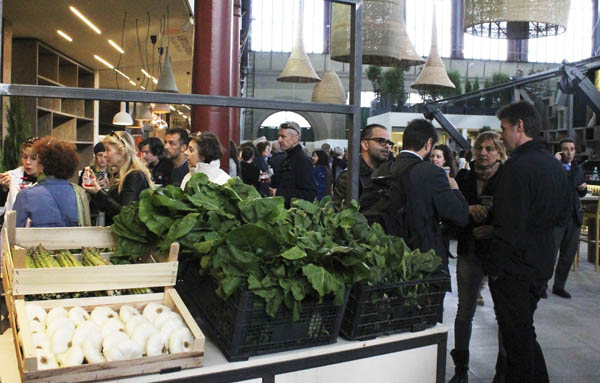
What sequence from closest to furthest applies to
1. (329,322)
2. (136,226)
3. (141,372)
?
(141,372)
(329,322)
(136,226)

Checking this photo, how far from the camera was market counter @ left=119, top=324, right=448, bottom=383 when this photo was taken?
151 cm

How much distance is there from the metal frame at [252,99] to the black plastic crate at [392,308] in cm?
49

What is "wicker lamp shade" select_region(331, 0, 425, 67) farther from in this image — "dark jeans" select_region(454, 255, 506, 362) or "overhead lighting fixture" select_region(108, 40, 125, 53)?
"overhead lighting fixture" select_region(108, 40, 125, 53)

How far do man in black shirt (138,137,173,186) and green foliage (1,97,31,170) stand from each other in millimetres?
1339

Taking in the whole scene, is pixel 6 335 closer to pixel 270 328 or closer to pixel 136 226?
pixel 136 226

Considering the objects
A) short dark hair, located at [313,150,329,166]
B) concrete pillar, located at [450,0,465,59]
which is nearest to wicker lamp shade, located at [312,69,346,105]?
short dark hair, located at [313,150,329,166]

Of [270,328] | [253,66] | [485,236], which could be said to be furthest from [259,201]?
[253,66]

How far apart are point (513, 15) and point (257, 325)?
152 cm

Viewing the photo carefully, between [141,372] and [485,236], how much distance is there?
2.04 m

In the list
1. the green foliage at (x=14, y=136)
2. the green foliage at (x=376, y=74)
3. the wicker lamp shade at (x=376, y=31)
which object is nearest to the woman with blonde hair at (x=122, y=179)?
the wicker lamp shade at (x=376, y=31)

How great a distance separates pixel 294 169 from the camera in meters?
4.39

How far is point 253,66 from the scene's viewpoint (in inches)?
1161

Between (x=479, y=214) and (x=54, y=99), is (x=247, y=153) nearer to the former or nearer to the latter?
(x=54, y=99)

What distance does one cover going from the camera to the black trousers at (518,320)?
2.59 metres
